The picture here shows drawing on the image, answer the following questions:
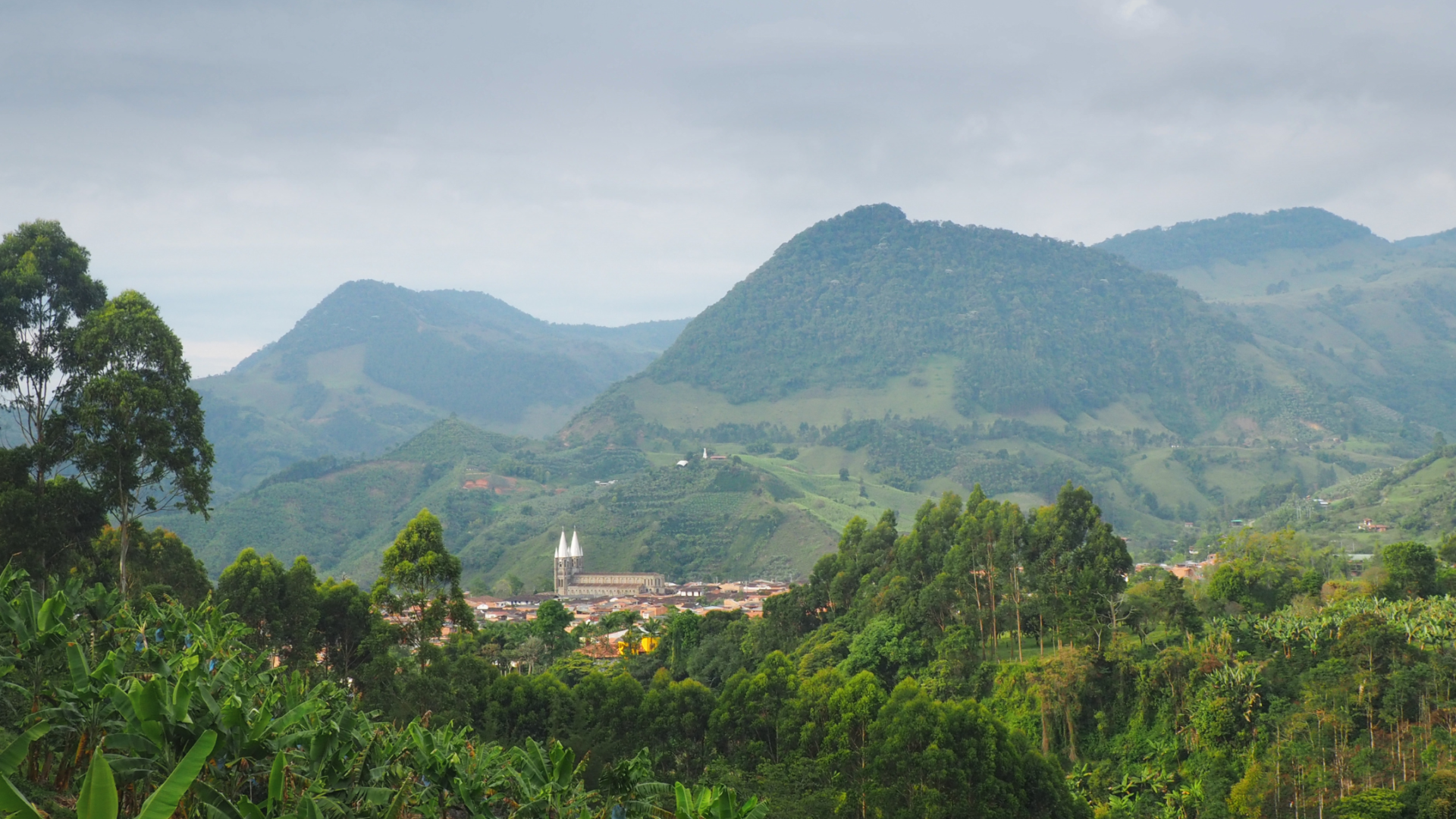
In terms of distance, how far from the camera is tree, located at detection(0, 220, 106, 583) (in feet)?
61.0

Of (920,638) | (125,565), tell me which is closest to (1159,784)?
(920,638)

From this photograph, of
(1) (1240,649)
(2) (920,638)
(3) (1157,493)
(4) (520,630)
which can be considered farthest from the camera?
(3) (1157,493)

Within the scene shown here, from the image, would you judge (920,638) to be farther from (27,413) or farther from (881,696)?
(27,413)

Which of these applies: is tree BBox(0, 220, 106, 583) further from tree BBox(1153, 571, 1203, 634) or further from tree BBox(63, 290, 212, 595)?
tree BBox(1153, 571, 1203, 634)

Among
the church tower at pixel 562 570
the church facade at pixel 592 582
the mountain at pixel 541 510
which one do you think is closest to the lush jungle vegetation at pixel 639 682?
the church facade at pixel 592 582

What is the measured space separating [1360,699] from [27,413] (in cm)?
2879

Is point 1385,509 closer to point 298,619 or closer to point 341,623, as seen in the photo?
point 341,623

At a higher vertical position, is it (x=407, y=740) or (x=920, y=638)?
(x=407, y=740)

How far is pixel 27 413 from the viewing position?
65.4ft

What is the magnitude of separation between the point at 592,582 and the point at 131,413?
7591 cm

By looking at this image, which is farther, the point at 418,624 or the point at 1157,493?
the point at 1157,493

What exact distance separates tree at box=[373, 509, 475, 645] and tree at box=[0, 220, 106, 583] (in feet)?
17.9

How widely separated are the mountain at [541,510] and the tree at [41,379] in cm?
7505

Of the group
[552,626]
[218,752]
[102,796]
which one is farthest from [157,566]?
[552,626]
